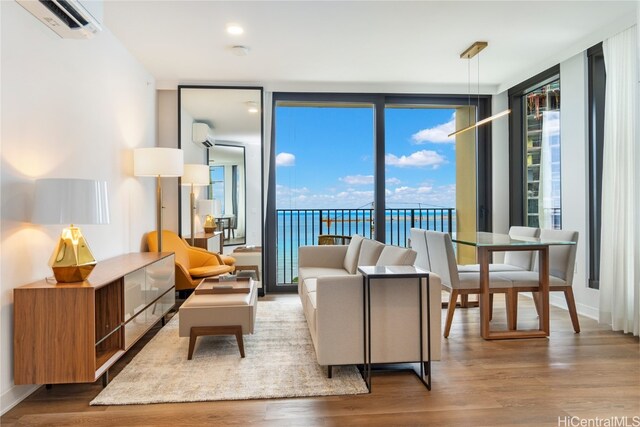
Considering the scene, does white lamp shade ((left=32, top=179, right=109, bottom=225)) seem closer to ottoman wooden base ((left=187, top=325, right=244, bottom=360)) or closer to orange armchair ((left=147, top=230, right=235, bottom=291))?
ottoman wooden base ((left=187, top=325, right=244, bottom=360))

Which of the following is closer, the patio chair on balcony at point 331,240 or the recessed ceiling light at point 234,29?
the recessed ceiling light at point 234,29

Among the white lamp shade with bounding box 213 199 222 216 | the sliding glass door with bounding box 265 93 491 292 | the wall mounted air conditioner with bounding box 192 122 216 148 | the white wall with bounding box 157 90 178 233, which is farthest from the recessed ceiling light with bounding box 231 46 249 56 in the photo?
the white lamp shade with bounding box 213 199 222 216

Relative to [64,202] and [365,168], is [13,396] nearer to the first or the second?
[64,202]

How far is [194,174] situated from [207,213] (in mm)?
527

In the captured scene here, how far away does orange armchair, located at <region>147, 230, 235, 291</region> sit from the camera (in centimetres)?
456

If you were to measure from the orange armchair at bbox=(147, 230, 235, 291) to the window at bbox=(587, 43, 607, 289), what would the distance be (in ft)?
12.9

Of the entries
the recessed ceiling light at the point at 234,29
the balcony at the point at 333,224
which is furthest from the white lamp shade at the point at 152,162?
the balcony at the point at 333,224

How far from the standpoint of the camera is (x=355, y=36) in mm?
3891

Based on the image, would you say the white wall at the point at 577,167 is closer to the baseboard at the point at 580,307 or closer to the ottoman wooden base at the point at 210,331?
the baseboard at the point at 580,307

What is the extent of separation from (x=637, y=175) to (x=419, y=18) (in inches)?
89.0

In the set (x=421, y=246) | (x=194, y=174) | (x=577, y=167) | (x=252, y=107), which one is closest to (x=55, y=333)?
(x=194, y=174)

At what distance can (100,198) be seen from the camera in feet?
8.48

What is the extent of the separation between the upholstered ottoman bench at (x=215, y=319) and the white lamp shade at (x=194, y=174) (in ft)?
7.83

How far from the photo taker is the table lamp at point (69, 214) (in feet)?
7.82
